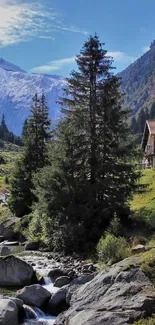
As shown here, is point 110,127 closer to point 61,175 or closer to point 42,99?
point 61,175

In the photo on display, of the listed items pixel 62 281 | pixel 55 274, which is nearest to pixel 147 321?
pixel 62 281

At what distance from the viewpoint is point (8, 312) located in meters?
16.3

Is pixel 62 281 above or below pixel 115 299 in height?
below

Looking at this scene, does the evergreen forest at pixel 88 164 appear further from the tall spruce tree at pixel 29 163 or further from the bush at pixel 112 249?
the tall spruce tree at pixel 29 163

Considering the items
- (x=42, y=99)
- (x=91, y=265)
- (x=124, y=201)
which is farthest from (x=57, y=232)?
(x=42, y=99)

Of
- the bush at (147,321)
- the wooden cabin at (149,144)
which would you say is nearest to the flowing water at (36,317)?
the bush at (147,321)

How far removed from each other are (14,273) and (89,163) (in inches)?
515

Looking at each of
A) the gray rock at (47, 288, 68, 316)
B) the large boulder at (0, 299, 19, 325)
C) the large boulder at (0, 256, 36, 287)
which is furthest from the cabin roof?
the large boulder at (0, 299, 19, 325)

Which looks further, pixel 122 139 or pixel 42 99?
pixel 42 99

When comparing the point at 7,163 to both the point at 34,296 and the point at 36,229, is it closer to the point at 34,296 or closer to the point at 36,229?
the point at 36,229

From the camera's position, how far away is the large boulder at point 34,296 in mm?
18886

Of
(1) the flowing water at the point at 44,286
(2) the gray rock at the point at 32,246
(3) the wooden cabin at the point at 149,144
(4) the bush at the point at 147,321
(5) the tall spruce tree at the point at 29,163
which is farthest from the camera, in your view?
(3) the wooden cabin at the point at 149,144

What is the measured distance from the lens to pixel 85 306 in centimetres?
1462

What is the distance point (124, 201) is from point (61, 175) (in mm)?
5485
